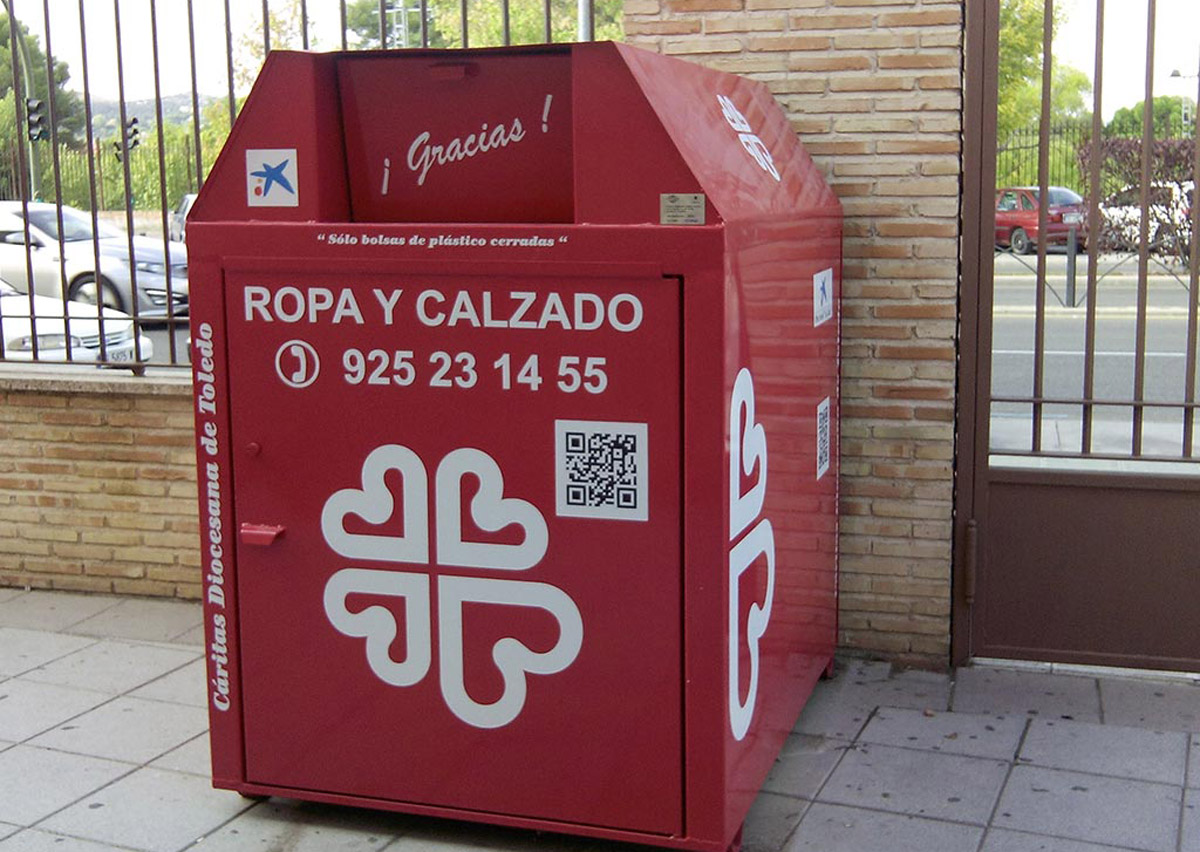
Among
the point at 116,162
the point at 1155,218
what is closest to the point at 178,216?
the point at 116,162

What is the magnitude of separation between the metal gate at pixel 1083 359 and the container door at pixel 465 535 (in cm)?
189

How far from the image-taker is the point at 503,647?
3557 millimetres

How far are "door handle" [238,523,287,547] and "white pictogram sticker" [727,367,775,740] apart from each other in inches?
47.3

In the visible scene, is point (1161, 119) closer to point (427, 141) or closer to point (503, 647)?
point (427, 141)

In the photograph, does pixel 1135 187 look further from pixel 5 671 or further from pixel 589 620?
pixel 5 671

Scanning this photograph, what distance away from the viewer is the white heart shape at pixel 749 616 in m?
3.45

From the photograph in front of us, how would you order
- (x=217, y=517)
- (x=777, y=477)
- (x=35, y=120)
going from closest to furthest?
(x=217, y=517), (x=777, y=477), (x=35, y=120)

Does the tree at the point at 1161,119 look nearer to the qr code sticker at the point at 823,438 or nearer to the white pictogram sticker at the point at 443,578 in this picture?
the qr code sticker at the point at 823,438

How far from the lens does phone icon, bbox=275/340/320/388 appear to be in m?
3.61

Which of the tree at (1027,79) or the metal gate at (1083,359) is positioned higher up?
the tree at (1027,79)

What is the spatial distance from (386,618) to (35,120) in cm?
357

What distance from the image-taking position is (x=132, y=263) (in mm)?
5742

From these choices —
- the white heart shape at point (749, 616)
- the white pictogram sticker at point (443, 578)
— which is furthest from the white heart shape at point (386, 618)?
the white heart shape at point (749, 616)

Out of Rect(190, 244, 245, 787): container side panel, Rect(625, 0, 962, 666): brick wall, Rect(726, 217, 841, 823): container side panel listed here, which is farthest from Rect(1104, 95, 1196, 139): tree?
Rect(190, 244, 245, 787): container side panel
